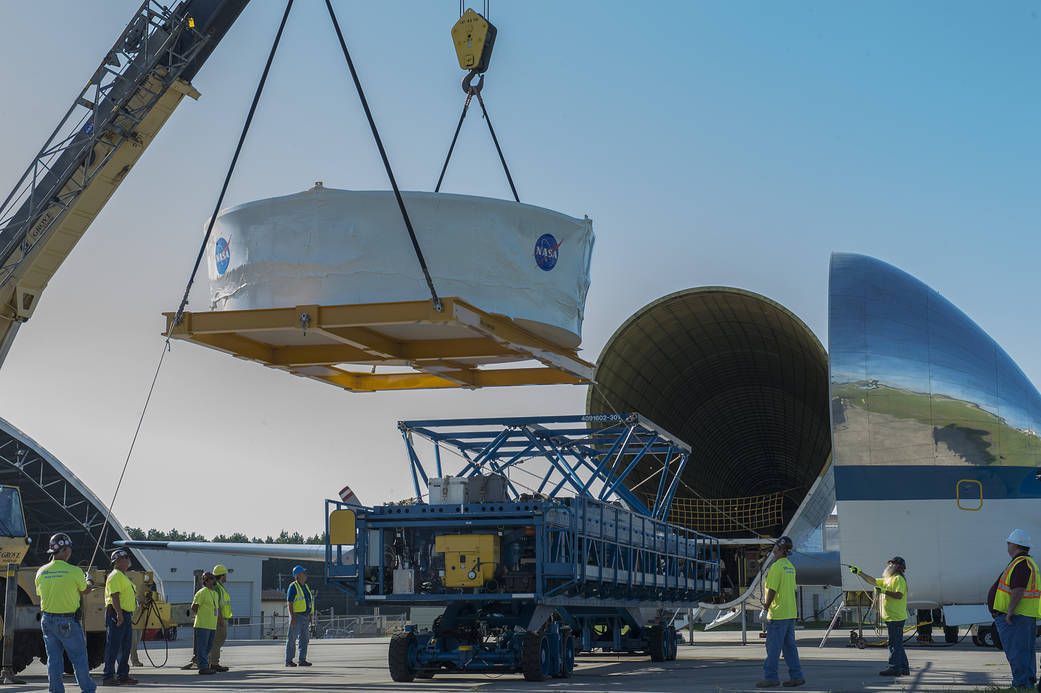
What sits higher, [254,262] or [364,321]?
[254,262]

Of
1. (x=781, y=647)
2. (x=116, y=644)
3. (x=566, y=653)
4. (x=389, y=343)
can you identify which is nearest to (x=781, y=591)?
(x=781, y=647)

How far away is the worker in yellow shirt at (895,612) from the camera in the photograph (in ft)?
42.8

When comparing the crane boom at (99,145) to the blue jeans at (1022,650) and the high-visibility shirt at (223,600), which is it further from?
the blue jeans at (1022,650)

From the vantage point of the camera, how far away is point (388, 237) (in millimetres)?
10883

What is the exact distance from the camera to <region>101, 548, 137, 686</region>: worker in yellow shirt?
12867mm

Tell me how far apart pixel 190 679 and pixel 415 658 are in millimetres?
3116

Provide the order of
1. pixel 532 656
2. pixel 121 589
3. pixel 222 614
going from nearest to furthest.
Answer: pixel 532 656 → pixel 121 589 → pixel 222 614

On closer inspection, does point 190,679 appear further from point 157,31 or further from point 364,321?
point 157,31

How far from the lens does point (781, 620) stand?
1160 cm

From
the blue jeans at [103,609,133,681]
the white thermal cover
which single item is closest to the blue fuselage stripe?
the white thermal cover

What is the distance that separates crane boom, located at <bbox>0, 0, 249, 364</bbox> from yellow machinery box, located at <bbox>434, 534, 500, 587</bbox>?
29.6ft

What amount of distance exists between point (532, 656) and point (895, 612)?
185 inches

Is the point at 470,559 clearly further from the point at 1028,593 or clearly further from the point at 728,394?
the point at 728,394

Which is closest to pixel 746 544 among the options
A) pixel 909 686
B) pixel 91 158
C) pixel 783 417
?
pixel 783 417
